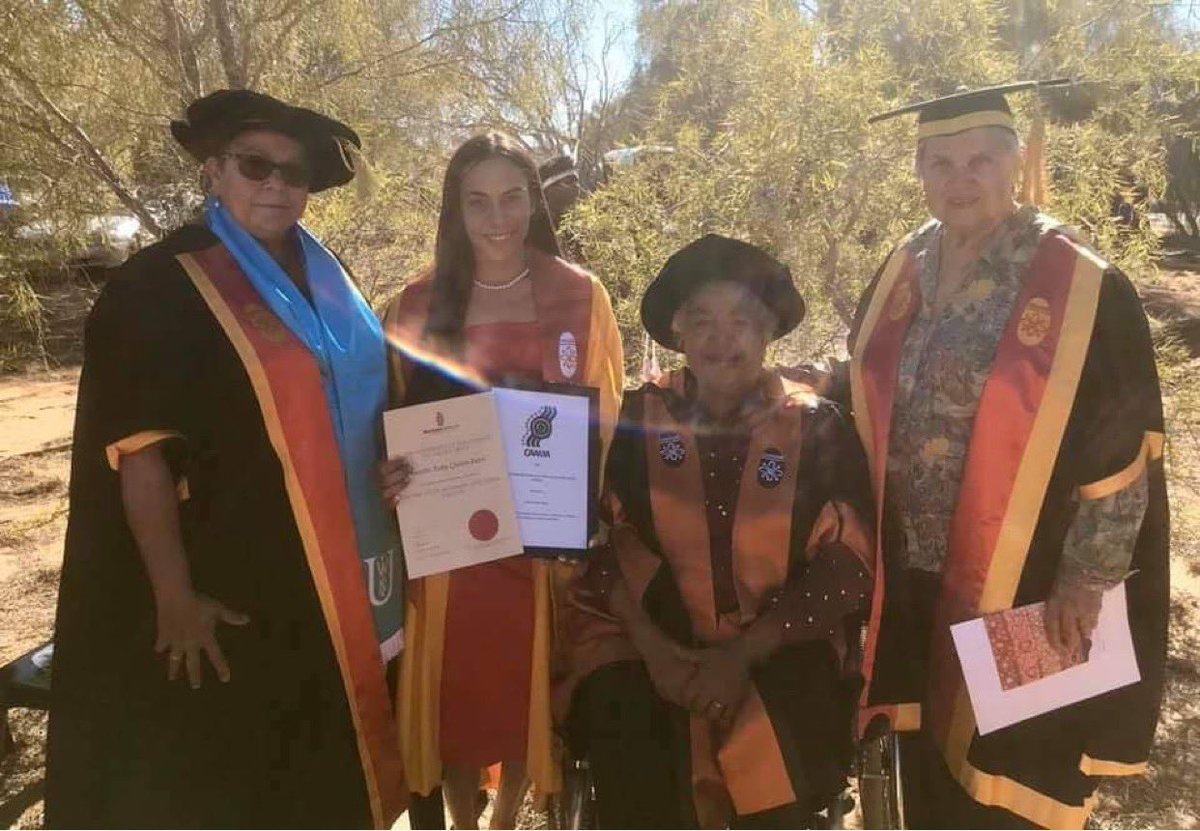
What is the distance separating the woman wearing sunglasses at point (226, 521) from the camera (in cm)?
225

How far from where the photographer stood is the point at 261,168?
241 centimetres

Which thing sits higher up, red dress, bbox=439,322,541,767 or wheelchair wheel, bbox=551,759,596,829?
red dress, bbox=439,322,541,767

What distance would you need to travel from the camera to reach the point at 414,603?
2740mm

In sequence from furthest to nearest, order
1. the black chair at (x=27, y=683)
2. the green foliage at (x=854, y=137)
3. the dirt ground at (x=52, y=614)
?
1. the green foliage at (x=854, y=137)
2. the dirt ground at (x=52, y=614)
3. the black chair at (x=27, y=683)

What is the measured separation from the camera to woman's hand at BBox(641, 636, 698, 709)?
7.97ft

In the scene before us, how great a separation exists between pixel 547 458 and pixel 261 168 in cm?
108

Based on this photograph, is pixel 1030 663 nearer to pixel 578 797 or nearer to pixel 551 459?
pixel 578 797

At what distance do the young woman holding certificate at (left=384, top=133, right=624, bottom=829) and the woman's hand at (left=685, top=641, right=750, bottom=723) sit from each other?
505 mm

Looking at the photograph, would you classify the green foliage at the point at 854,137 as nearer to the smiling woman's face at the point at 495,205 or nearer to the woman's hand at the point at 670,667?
the smiling woman's face at the point at 495,205

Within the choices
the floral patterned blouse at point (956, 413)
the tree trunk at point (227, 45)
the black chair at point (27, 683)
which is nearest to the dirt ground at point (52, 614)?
the black chair at point (27, 683)

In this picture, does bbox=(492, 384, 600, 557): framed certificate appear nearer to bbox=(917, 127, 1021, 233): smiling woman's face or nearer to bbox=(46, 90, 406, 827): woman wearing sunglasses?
bbox=(46, 90, 406, 827): woman wearing sunglasses

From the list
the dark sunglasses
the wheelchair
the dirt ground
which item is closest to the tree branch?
the dirt ground

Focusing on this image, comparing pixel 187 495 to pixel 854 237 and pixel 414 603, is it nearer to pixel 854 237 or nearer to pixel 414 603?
pixel 414 603

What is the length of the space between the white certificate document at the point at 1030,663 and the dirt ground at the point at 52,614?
1.34 meters
